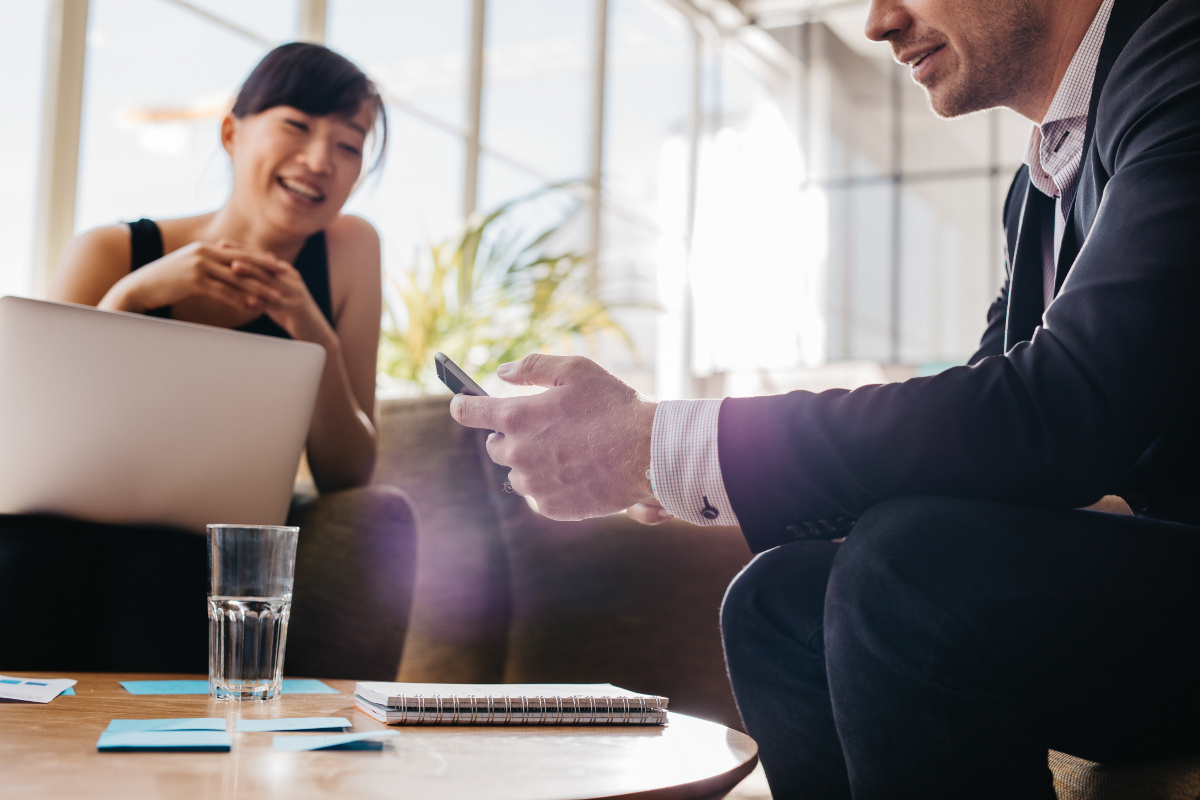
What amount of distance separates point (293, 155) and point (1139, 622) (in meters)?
1.80

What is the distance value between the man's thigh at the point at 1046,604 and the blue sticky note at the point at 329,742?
1.25 feet

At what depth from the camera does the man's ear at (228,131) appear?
212 cm

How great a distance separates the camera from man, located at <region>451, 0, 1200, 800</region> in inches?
28.5

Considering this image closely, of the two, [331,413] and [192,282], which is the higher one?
[192,282]

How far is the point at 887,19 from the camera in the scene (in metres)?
1.25

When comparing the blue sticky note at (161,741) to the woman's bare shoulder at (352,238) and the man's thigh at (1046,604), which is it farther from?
the woman's bare shoulder at (352,238)

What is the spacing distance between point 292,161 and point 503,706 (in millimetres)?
1505

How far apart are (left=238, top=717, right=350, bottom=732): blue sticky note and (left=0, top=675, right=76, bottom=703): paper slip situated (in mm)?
235

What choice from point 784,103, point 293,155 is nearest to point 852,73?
point 784,103

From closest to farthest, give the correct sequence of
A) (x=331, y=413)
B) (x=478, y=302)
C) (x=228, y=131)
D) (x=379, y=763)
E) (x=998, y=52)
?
(x=379, y=763) < (x=998, y=52) < (x=331, y=413) < (x=228, y=131) < (x=478, y=302)

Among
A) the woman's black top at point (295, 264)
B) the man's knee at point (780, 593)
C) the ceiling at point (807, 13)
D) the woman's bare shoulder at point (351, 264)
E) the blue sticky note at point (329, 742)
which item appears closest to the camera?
the blue sticky note at point (329, 742)

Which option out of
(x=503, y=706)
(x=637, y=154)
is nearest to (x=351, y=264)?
(x=503, y=706)

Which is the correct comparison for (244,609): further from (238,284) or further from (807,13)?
(807,13)

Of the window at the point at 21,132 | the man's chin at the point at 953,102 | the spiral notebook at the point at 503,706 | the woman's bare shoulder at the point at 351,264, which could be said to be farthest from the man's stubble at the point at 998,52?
the window at the point at 21,132
